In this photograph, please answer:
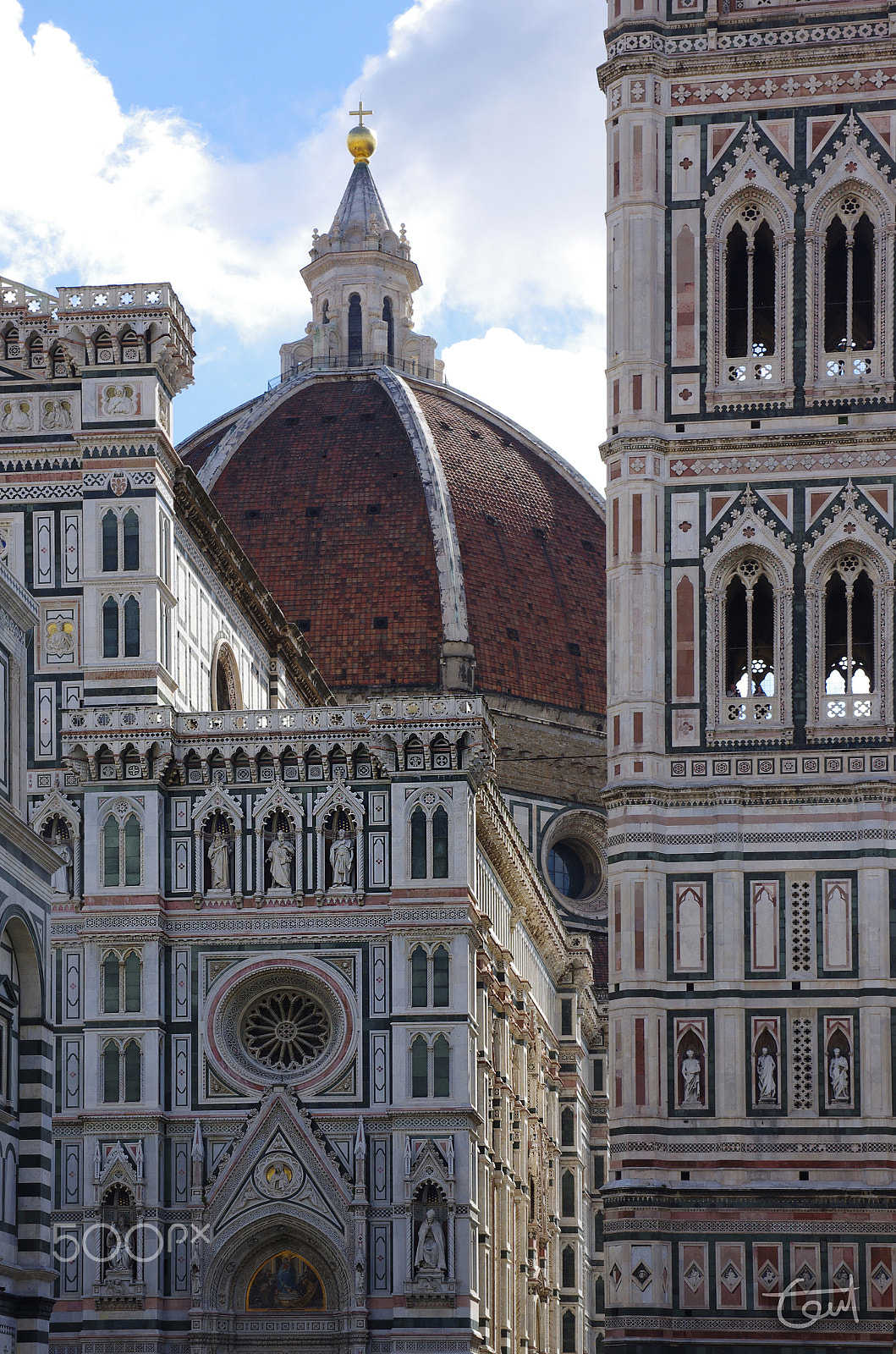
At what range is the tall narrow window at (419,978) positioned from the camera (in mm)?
43781

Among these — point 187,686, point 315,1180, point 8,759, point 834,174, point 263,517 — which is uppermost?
point 263,517

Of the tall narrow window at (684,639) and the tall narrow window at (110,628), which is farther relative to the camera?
the tall narrow window at (110,628)

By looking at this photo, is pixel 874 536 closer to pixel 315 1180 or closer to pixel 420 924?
pixel 420 924

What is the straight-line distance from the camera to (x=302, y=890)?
146 feet

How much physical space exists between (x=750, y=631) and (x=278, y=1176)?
10900mm

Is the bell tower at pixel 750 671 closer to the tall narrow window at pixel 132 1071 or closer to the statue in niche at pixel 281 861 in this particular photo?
the statue in niche at pixel 281 861

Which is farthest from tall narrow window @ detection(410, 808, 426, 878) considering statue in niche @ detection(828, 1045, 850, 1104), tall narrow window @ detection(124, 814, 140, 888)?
statue in niche @ detection(828, 1045, 850, 1104)

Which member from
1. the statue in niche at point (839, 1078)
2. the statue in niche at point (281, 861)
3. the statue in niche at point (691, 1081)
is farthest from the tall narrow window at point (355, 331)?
the statue in niche at point (839, 1078)

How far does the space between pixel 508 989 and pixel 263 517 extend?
105 feet

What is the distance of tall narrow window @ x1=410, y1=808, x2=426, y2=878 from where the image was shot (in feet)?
145

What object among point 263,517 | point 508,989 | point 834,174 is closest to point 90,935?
point 508,989

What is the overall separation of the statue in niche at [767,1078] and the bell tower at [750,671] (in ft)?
0.12

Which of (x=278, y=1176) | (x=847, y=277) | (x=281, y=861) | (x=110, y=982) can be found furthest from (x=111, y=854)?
(x=847, y=277)

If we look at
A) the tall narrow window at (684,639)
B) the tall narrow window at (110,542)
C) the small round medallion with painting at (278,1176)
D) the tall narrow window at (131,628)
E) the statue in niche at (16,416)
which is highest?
the statue in niche at (16,416)
